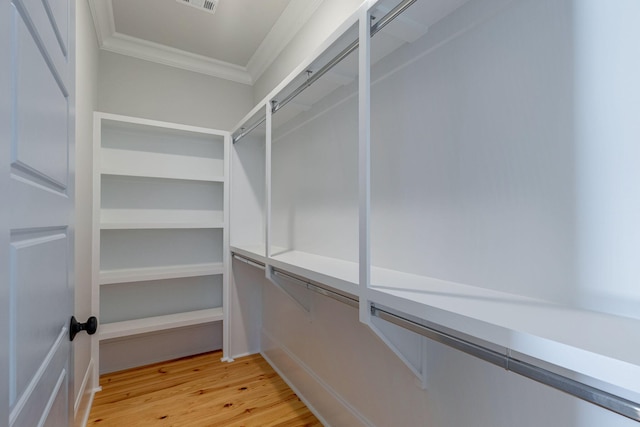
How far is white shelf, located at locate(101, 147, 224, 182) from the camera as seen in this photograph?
7.38ft

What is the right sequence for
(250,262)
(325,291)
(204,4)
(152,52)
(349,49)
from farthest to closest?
(152,52) < (250,262) < (204,4) < (325,291) < (349,49)

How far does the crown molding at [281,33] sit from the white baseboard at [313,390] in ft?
7.41

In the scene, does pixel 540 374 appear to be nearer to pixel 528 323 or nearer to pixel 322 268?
pixel 528 323

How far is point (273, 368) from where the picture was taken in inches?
94.3

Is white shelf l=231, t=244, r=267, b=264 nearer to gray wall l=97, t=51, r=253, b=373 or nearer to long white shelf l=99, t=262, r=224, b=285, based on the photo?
long white shelf l=99, t=262, r=224, b=285

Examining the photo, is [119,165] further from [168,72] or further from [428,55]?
[428,55]

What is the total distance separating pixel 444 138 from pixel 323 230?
2.91 feet

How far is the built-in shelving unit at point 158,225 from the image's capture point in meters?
2.23

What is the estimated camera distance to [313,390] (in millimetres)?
1891

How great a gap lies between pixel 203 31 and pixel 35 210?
2136 millimetres

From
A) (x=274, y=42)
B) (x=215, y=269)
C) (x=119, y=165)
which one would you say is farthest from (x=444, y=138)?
(x=119, y=165)

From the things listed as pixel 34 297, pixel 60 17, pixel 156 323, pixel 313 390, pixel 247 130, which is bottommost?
pixel 313 390

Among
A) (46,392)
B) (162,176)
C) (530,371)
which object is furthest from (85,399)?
(530,371)

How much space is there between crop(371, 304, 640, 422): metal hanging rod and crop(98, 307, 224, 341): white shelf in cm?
193
